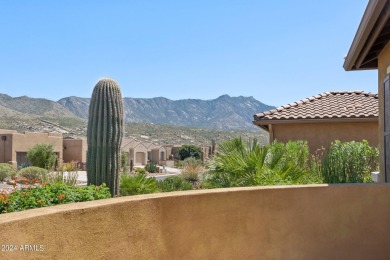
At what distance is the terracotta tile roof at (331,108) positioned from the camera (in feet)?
44.5

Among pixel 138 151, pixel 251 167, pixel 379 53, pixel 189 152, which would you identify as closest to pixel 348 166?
pixel 251 167

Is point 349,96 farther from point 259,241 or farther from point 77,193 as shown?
point 259,241

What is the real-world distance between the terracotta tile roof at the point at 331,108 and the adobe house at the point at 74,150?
34.7 meters

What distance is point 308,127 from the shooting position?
14000 millimetres

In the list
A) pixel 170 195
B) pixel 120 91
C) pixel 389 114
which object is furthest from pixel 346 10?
pixel 170 195

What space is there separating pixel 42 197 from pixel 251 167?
4.18 metres

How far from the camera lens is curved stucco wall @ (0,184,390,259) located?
118 inches

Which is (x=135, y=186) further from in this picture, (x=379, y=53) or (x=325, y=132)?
(x=379, y=53)

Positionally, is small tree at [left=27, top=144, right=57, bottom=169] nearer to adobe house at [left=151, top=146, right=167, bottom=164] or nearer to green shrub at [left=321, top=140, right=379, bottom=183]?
adobe house at [left=151, top=146, right=167, bottom=164]

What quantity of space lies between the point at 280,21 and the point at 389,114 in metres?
10.8

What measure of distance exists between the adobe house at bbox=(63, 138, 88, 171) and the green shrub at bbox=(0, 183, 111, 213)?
3848cm

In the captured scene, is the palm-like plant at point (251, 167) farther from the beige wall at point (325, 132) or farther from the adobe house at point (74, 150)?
the adobe house at point (74, 150)

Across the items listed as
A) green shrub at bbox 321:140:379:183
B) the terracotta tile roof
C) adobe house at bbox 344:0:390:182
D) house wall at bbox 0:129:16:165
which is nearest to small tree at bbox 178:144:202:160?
house wall at bbox 0:129:16:165

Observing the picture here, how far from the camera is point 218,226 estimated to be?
14.2ft
